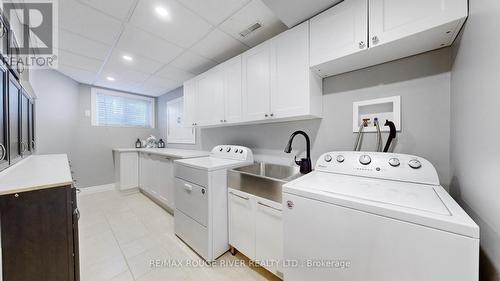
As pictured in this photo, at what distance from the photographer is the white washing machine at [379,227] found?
0.57 meters

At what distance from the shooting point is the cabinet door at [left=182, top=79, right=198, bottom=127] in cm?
250

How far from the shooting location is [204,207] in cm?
156

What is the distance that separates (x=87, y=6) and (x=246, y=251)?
2415 millimetres

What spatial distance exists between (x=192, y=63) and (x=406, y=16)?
2.25 m

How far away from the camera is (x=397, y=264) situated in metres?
0.64

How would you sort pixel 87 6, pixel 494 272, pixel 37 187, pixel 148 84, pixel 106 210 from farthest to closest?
pixel 148 84 < pixel 106 210 < pixel 87 6 < pixel 37 187 < pixel 494 272

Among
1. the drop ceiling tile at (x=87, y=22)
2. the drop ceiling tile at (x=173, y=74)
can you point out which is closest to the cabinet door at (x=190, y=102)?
the drop ceiling tile at (x=173, y=74)

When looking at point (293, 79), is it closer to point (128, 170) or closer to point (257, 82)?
point (257, 82)

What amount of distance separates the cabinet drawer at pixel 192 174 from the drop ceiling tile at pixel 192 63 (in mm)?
1396

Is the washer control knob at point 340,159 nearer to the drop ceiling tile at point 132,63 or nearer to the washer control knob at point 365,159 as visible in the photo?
the washer control knob at point 365,159

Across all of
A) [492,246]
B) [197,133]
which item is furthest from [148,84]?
[492,246]

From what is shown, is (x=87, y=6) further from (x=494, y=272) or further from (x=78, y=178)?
(x=78, y=178)

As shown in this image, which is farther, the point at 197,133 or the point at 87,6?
the point at 197,133

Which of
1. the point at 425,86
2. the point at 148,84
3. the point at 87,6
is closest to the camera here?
the point at 425,86
